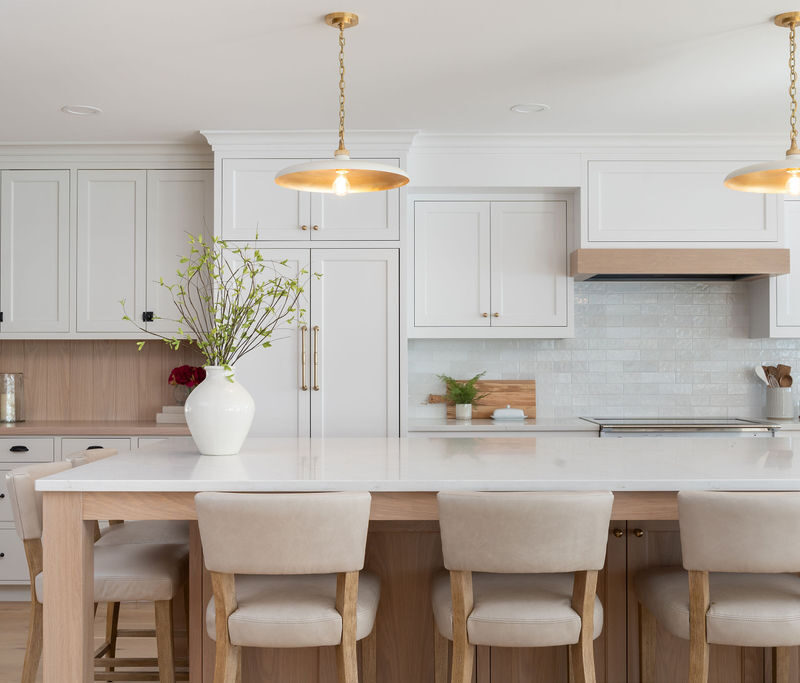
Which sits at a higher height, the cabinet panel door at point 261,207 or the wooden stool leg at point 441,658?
the cabinet panel door at point 261,207

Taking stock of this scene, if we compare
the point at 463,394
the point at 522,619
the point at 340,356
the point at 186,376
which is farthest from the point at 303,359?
the point at 522,619

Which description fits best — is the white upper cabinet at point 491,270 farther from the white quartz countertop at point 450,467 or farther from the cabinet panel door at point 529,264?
the white quartz countertop at point 450,467

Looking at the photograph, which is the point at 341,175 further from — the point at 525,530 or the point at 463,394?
the point at 463,394

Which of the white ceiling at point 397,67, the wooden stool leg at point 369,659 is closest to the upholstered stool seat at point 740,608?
the wooden stool leg at point 369,659

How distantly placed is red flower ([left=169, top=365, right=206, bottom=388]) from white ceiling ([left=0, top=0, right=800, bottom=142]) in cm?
131

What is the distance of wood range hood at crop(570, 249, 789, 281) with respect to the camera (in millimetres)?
4375

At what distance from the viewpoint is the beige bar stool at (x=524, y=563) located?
1.87 metres

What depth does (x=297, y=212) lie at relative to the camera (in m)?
4.28

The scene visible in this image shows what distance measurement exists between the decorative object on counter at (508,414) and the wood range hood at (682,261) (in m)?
0.89

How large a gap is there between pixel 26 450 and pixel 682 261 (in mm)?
3761

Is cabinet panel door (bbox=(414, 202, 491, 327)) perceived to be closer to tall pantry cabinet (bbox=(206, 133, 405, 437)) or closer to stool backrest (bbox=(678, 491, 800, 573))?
tall pantry cabinet (bbox=(206, 133, 405, 437))

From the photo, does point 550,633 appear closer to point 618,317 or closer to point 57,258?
point 618,317

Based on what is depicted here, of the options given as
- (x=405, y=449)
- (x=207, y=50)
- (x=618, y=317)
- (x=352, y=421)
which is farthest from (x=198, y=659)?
(x=618, y=317)

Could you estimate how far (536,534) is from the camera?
1.88 meters
